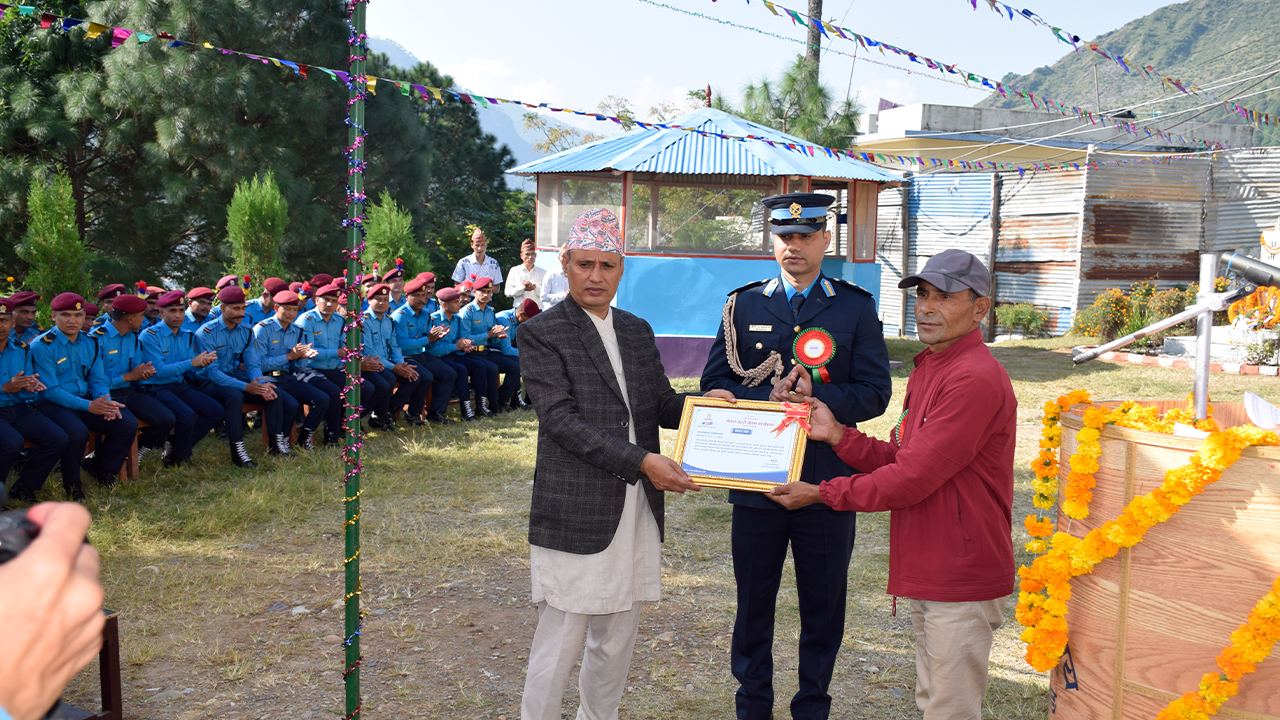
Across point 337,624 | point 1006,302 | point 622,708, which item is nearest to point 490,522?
point 337,624

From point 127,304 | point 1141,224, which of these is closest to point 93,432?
point 127,304

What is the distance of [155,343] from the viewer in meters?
7.64

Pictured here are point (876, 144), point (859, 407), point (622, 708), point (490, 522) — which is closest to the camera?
point (859, 407)

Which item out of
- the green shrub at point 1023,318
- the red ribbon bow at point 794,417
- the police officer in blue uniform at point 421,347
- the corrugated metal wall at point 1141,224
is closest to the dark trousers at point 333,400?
the police officer in blue uniform at point 421,347

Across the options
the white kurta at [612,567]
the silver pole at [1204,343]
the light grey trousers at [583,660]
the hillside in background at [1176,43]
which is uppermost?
the hillside in background at [1176,43]

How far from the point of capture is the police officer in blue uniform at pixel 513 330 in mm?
11023

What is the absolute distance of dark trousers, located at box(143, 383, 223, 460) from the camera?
24.6 ft

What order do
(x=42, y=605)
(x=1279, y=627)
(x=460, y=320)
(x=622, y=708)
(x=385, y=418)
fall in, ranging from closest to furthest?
(x=42, y=605)
(x=1279, y=627)
(x=622, y=708)
(x=385, y=418)
(x=460, y=320)

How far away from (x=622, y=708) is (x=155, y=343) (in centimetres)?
585

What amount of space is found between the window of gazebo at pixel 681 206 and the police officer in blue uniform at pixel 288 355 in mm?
5190

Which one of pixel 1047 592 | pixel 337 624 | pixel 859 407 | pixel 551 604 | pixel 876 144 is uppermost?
pixel 876 144

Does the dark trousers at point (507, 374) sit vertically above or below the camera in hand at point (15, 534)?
below

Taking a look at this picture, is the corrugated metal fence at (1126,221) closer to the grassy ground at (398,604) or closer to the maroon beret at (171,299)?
the grassy ground at (398,604)

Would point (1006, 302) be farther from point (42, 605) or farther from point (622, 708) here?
point (42, 605)
